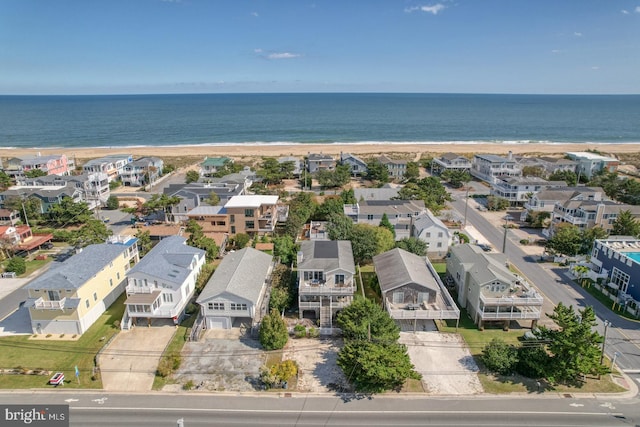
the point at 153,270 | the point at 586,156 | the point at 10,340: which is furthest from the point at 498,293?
the point at 586,156

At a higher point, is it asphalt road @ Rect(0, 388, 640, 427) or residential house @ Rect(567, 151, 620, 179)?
residential house @ Rect(567, 151, 620, 179)

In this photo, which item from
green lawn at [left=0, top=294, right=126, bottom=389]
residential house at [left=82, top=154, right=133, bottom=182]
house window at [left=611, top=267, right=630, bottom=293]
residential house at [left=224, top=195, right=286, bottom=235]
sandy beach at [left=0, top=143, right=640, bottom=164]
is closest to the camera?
green lawn at [left=0, top=294, right=126, bottom=389]

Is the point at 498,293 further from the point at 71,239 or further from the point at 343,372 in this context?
the point at 71,239

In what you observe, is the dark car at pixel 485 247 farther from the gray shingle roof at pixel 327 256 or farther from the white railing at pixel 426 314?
the white railing at pixel 426 314

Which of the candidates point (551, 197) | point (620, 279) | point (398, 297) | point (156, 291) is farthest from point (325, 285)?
point (551, 197)

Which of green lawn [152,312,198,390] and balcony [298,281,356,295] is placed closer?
green lawn [152,312,198,390]

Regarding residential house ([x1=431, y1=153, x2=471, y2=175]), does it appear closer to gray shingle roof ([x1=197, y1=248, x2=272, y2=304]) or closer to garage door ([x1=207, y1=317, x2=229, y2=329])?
gray shingle roof ([x1=197, y1=248, x2=272, y2=304])

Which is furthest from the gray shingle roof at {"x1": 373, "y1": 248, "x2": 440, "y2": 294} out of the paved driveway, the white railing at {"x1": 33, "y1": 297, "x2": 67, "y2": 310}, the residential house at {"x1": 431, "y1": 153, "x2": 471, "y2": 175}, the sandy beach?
the sandy beach

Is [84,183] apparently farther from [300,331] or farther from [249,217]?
[300,331]
